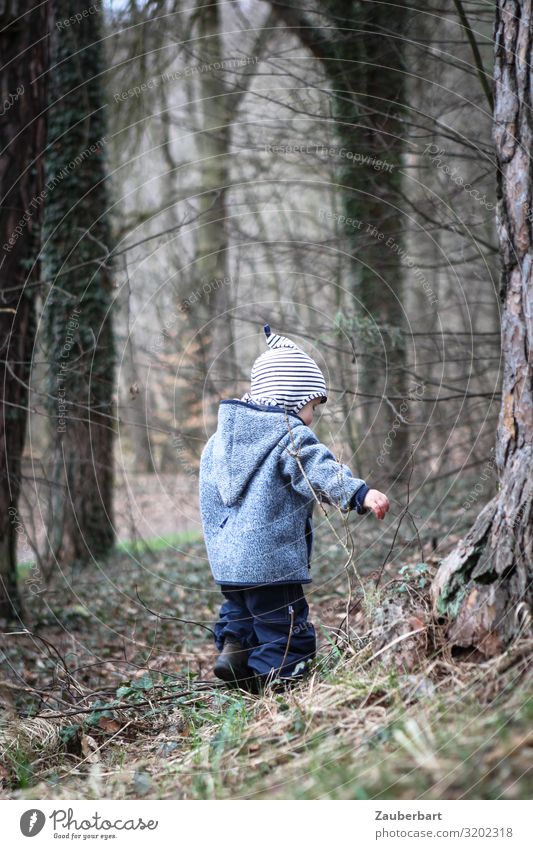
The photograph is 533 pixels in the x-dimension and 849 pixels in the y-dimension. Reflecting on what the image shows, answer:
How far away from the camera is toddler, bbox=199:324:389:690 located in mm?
3578

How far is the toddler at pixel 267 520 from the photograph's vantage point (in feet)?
11.7

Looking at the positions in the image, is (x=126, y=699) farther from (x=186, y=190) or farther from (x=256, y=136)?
(x=186, y=190)

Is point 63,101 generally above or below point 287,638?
above

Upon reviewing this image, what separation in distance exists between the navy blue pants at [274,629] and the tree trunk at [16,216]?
7.95ft

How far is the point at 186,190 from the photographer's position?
1038cm

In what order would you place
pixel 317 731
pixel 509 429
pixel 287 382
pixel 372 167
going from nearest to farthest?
pixel 317 731 → pixel 509 429 → pixel 287 382 → pixel 372 167

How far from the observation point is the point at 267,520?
142 inches

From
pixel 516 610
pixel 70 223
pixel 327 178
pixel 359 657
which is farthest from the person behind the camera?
pixel 327 178

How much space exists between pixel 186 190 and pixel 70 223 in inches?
123

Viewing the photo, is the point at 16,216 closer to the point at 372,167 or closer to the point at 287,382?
the point at 372,167

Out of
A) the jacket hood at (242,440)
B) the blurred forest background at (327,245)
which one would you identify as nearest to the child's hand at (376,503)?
the jacket hood at (242,440)

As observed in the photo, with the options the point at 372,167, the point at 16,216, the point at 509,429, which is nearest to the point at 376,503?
the point at 509,429

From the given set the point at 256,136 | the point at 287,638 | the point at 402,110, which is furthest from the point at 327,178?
the point at 287,638

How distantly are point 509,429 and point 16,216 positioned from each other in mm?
4187
